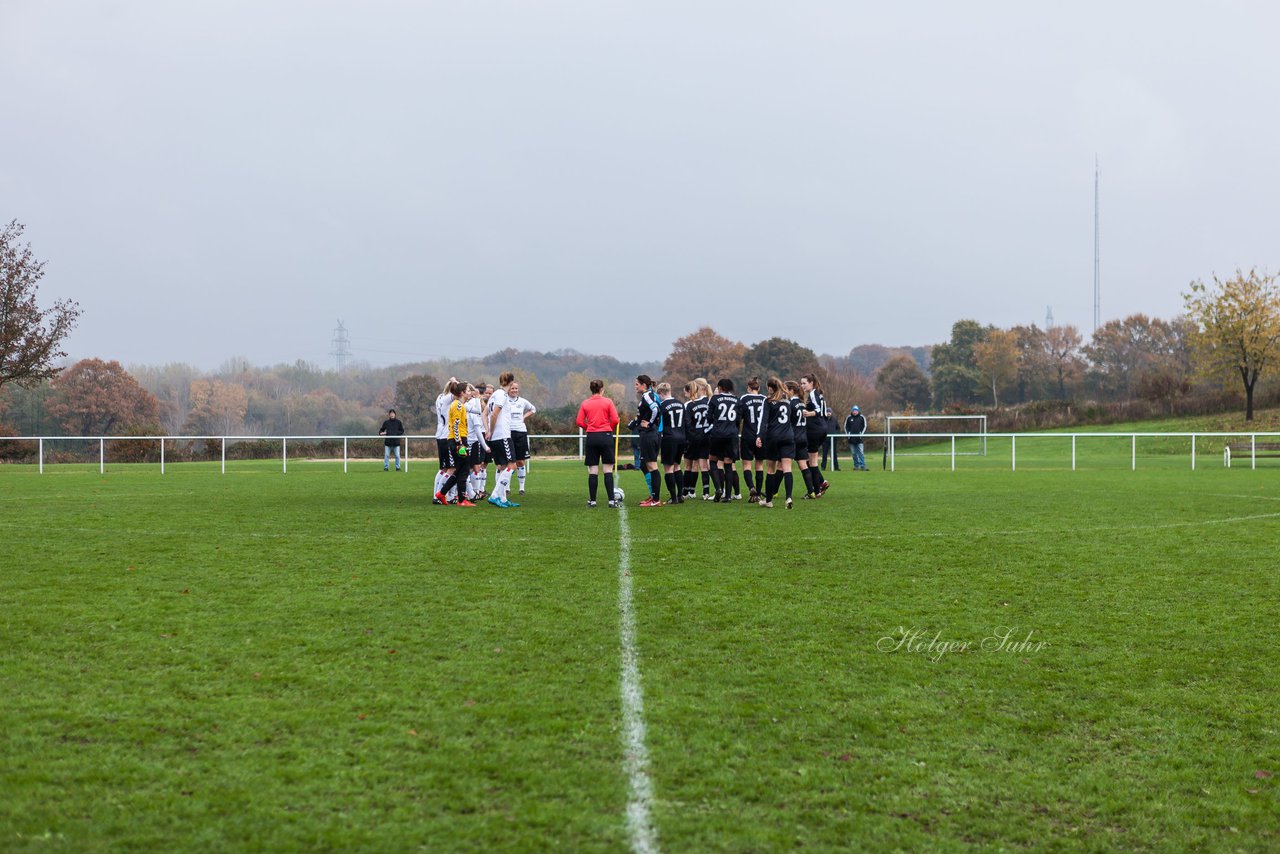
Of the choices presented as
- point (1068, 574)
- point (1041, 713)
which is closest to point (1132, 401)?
point (1068, 574)

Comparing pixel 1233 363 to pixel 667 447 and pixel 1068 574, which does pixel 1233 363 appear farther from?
pixel 1068 574

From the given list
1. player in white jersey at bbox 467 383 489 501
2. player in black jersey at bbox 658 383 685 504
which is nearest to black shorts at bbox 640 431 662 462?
player in black jersey at bbox 658 383 685 504

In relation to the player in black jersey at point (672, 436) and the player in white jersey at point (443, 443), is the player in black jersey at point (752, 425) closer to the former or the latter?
the player in black jersey at point (672, 436)

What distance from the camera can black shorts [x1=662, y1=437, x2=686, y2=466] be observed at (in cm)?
1593

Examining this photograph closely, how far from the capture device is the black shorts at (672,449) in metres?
Result: 15.9

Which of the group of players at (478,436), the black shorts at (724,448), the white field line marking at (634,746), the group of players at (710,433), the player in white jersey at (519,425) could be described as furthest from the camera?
the player in white jersey at (519,425)

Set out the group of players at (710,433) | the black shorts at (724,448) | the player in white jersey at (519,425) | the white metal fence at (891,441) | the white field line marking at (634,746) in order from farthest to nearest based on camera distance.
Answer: the white metal fence at (891,441), the player in white jersey at (519,425), the black shorts at (724,448), the group of players at (710,433), the white field line marking at (634,746)

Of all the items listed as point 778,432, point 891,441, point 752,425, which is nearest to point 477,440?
point 752,425

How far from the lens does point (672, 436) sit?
15852 mm

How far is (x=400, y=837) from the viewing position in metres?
3.78

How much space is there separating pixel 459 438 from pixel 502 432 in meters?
0.70

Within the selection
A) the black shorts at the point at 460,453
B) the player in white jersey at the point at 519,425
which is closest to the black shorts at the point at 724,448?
the player in white jersey at the point at 519,425

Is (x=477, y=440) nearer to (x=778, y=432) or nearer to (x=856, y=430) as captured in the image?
(x=778, y=432)

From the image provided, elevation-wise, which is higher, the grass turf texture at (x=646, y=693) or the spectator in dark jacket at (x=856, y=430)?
the spectator in dark jacket at (x=856, y=430)
